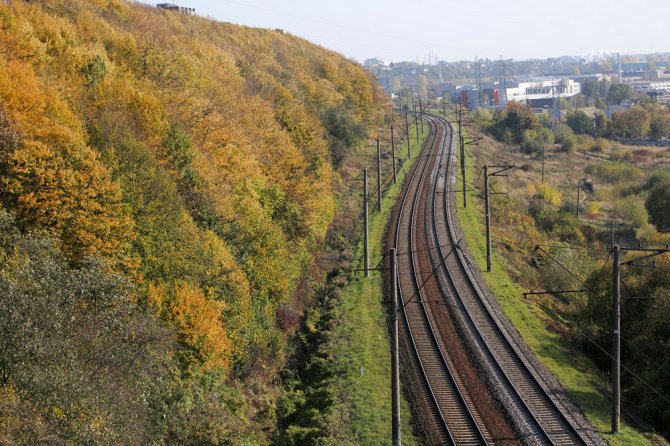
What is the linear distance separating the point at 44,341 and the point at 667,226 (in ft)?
166

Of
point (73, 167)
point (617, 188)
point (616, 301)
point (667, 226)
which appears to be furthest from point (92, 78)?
point (617, 188)

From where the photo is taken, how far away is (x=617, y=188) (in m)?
72.1

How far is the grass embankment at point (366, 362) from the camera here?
20.4 m

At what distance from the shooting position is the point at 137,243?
21.7 m

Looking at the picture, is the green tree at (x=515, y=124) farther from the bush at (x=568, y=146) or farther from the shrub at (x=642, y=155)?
the shrub at (x=642, y=155)

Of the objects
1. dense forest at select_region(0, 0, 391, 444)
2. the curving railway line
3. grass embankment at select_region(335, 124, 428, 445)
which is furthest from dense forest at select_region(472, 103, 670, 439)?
dense forest at select_region(0, 0, 391, 444)

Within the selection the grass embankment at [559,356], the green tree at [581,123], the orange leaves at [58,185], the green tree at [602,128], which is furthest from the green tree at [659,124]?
the orange leaves at [58,185]

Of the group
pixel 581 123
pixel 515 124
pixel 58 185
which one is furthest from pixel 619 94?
pixel 58 185

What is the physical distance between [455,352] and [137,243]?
13.3 m

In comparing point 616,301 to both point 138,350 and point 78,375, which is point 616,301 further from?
point 78,375

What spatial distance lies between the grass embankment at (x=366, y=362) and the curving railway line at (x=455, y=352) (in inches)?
46.5

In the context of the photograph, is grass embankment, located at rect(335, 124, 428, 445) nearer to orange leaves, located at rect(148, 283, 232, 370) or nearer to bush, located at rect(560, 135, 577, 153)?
orange leaves, located at rect(148, 283, 232, 370)

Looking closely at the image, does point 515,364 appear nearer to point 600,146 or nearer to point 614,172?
point 614,172

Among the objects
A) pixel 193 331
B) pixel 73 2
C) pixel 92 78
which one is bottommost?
pixel 193 331
